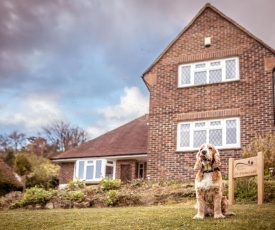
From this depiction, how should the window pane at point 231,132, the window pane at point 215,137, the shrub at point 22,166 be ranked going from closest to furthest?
the window pane at point 231,132
the window pane at point 215,137
the shrub at point 22,166

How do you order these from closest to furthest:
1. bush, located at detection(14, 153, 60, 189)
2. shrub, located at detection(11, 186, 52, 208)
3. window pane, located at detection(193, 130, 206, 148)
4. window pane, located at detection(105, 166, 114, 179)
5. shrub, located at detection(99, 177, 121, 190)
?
1. shrub, located at detection(11, 186, 52, 208)
2. shrub, located at detection(99, 177, 121, 190)
3. window pane, located at detection(193, 130, 206, 148)
4. window pane, located at detection(105, 166, 114, 179)
5. bush, located at detection(14, 153, 60, 189)

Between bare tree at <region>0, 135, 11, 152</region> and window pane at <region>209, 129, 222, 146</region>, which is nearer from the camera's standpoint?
window pane at <region>209, 129, 222, 146</region>

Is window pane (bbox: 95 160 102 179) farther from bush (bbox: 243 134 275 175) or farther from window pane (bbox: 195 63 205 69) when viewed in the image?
bush (bbox: 243 134 275 175)

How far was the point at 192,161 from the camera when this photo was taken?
63.9 feet

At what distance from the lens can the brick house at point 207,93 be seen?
18.9 meters

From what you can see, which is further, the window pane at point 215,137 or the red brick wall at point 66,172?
the red brick wall at point 66,172

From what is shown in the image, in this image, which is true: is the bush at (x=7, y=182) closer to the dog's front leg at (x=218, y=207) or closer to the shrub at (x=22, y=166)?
the shrub at (x=22, y=166)

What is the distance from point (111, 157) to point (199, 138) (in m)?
7.53

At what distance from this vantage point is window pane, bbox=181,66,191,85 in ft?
68.3

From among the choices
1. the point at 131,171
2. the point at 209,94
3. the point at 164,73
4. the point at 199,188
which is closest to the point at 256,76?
the point at 209,94

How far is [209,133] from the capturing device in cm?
1961

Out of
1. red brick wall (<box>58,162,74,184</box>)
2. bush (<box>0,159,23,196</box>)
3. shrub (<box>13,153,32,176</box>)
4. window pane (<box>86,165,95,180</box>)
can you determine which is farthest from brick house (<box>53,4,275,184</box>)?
shrub (<box>13,153,32,176</box>)

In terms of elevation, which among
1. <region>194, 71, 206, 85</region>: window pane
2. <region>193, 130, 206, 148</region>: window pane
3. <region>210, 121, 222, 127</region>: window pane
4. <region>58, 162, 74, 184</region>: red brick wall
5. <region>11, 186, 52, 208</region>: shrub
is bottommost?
<region>11, 186, 52, 208</region>: shrub

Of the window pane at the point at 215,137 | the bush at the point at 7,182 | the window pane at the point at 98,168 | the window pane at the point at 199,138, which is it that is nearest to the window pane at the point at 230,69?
the window pane at the point at 215,137
